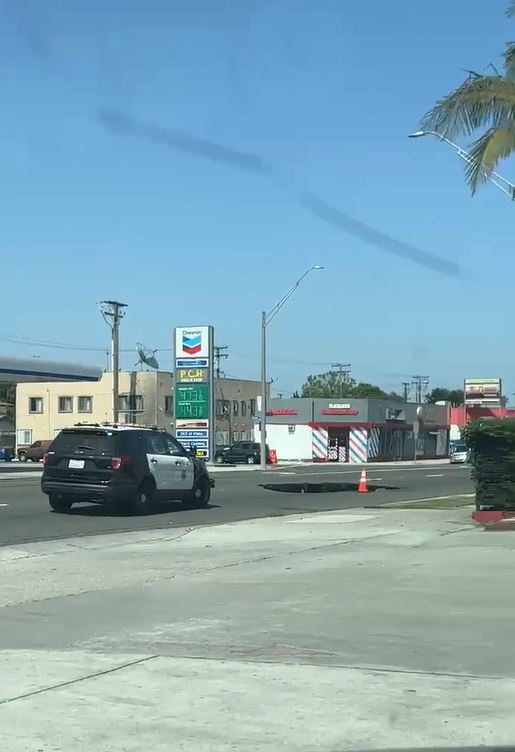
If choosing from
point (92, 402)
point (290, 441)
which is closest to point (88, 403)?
point (92, 402)

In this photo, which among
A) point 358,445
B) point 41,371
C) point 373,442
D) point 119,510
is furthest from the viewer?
point 373,442

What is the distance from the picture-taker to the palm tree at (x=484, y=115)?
63.0ft

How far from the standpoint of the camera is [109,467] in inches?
755

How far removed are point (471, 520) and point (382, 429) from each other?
188 feet

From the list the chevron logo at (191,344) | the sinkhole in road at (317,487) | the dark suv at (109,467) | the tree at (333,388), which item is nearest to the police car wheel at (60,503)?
the dark suv at (109,467)

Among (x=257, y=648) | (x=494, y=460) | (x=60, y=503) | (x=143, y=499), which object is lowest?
(x=257, y=648)

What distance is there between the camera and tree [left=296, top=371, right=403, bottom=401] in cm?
14312

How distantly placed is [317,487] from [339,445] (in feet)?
136

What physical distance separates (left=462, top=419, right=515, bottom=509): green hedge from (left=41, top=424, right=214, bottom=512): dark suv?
6.43m

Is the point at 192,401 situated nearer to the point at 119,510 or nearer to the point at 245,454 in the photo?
the point at 245,454

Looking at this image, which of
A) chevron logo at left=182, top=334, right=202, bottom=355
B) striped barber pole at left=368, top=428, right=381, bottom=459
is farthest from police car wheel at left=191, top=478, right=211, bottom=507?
striped barber pole at left=368, top=428, right=381, bottom=459

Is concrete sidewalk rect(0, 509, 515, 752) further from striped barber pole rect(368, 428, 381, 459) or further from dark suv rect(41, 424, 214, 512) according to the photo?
striped barber pole rect(368, 428, 381, 459)

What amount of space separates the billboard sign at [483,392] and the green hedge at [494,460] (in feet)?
270

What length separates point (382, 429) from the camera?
7512cm
